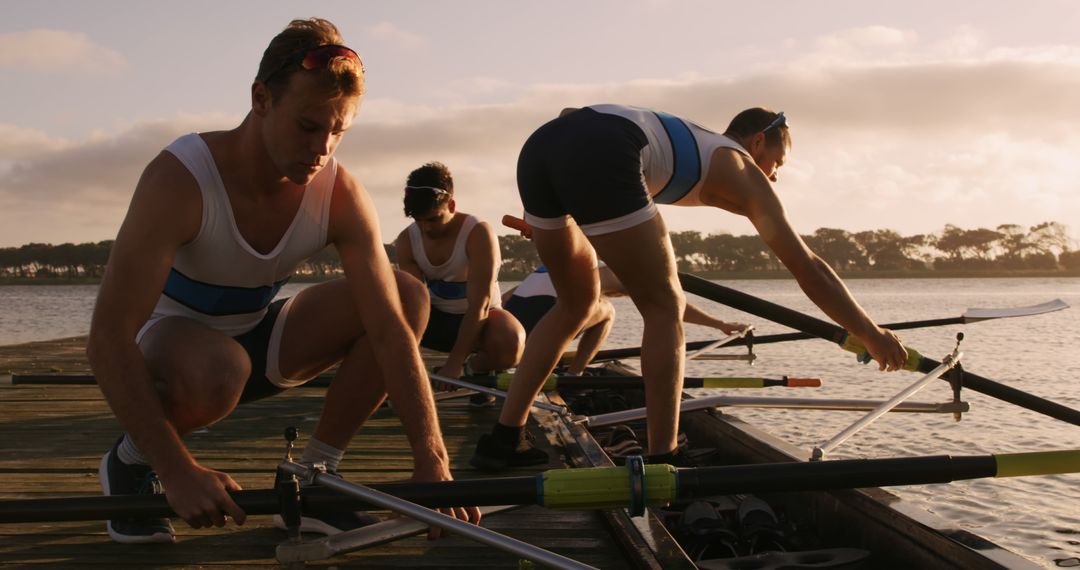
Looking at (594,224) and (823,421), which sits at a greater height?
(594,224)

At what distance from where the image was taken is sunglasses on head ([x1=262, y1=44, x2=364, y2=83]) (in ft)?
8.78

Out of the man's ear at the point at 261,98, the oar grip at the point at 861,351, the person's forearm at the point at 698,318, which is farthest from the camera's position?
the person's forearm at the point at 698,318

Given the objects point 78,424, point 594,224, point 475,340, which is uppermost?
point 594,224

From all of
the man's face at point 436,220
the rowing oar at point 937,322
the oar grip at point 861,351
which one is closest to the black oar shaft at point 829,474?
the oar grip at point 861,351

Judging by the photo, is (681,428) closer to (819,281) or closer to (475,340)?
(475,340)

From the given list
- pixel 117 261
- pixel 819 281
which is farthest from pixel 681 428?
pixel 117 261

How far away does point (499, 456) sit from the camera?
4.49 metres

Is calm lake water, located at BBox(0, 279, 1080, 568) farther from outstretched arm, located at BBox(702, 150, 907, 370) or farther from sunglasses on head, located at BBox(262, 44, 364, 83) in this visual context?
sunglasses on head, located at BBox(262, 44, 364, 83)

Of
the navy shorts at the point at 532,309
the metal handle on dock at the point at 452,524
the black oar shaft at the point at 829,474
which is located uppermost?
the navy shorts at the point at 532,309

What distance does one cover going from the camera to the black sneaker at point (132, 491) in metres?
3.13

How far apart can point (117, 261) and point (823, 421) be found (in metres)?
8.69

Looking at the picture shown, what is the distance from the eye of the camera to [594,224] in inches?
146

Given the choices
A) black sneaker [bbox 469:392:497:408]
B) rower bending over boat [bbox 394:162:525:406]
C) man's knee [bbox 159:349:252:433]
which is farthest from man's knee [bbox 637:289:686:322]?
black sneaker [bbox 469:392:497:408]

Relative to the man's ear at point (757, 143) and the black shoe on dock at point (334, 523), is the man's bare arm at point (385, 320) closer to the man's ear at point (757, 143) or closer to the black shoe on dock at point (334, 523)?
the black shoe on dock at point (334, 523)
